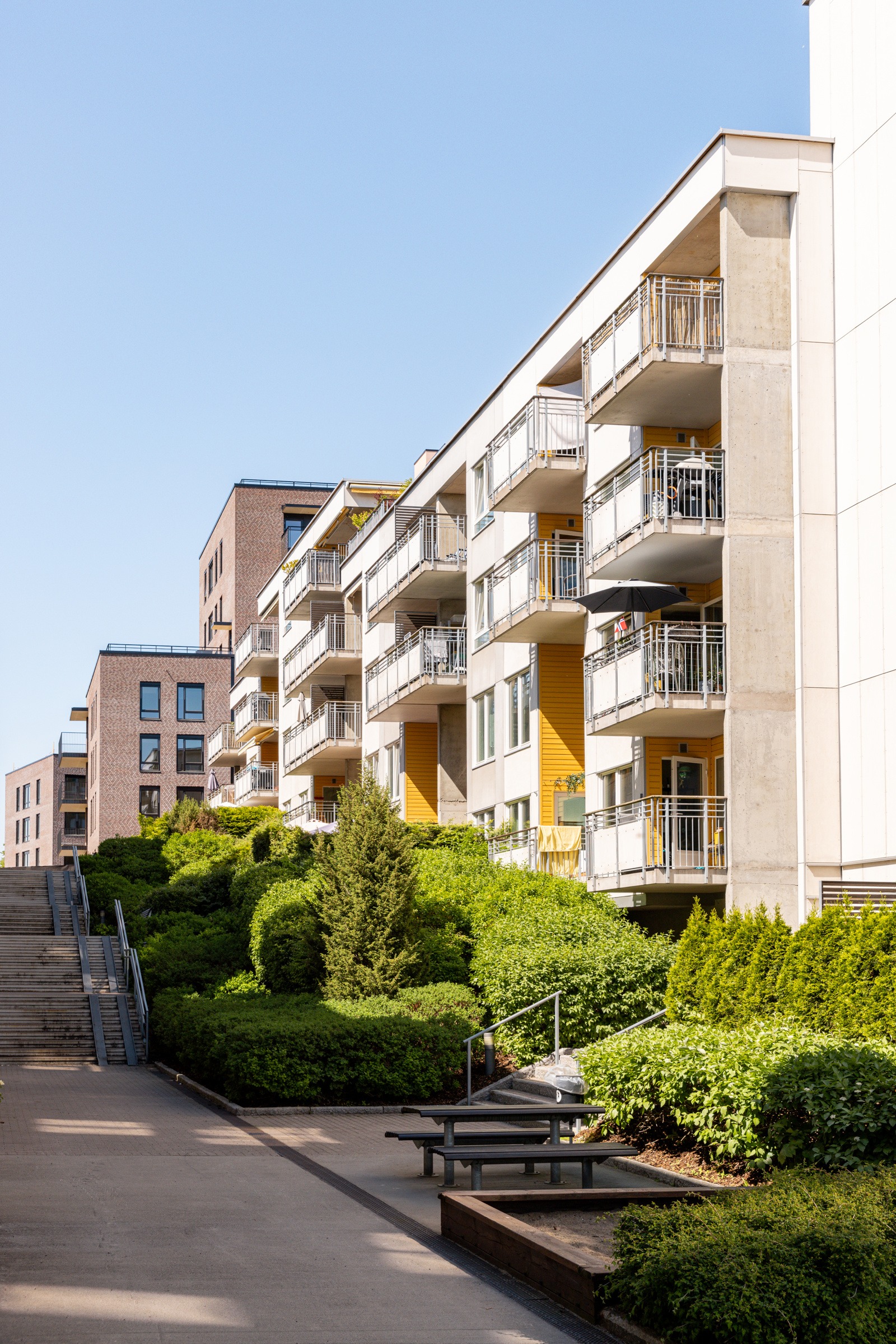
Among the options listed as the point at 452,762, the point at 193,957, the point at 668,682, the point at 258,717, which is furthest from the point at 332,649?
the point at 668,682

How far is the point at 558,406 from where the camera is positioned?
29359 mm

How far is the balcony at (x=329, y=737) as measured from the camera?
46.9 meters

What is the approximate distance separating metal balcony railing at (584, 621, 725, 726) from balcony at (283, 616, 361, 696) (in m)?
24.0

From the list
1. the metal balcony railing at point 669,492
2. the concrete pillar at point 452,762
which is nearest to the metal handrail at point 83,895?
the concrete pillar at point 452,762

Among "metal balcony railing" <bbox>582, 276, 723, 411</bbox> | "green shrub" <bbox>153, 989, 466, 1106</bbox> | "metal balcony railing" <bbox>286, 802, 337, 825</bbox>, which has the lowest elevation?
"green shrub" <bbox>153, 989, 466, 1106</bbox>

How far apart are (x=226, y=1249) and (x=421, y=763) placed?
103 feet

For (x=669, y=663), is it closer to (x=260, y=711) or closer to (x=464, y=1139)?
(x=464, y=1139)

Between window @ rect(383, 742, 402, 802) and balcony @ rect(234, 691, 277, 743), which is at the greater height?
balcony @ rect(234, 691, 277, 743)

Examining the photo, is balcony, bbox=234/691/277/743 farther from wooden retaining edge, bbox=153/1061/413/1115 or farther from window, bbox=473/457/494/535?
wooden retaining edge, bbox=153/1061/413/1115

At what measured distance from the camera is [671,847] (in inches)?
880

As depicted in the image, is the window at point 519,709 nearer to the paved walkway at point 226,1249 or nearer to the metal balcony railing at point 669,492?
the metal balcony railing at point 669,492

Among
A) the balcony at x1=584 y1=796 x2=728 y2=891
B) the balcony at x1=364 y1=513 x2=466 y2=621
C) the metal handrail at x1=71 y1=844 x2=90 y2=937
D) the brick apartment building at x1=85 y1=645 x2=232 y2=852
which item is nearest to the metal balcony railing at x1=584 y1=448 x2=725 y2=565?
the balcony at x1=584 y1=796 x2=728 y2=891

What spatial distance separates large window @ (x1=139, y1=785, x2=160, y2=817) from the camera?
84250mm

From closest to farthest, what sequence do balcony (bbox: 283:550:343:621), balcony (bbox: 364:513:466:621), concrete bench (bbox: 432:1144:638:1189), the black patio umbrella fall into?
concrete bench (bbox: 432:1144:638:1189)
the black patio umbrella
balcony (bbox: 364:513:466:621)
balcony (bbox: 283:550:343:621)
